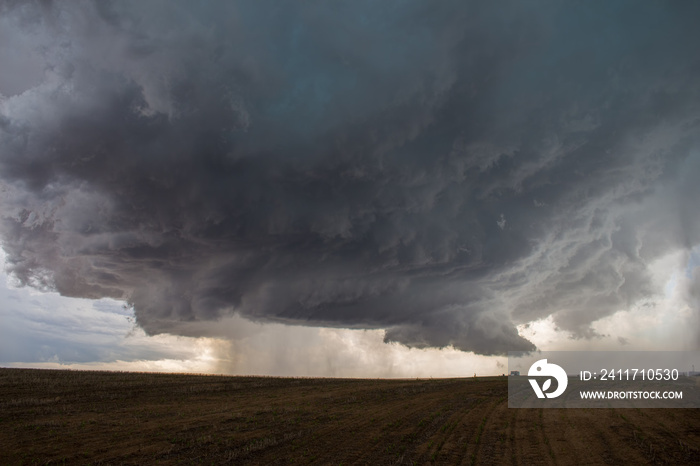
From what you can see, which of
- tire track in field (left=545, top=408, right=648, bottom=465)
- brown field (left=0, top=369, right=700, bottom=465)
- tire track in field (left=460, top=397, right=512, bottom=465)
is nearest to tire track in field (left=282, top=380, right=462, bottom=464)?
brown field (left=0, top=369, right=700, bottom=465)

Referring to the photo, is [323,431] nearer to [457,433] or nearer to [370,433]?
[370,433]

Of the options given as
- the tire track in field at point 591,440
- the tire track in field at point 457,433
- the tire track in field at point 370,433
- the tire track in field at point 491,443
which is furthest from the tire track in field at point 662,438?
the tire track in field at point 370,433

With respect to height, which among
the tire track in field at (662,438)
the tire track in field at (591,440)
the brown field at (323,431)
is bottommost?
the brown field at (323,431)

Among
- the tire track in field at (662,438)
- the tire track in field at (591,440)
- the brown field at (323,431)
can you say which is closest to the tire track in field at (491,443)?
the brown field at (323,431)

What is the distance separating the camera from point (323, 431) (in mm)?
29859

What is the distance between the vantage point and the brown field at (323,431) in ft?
74.5

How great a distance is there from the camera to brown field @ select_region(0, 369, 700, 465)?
74.5 ft

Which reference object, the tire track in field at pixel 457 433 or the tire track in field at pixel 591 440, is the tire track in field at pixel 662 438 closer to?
the tire track in field at pixel 591 440

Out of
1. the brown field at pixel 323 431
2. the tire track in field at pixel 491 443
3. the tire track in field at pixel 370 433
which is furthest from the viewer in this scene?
the tire track in field at pixel 370 433

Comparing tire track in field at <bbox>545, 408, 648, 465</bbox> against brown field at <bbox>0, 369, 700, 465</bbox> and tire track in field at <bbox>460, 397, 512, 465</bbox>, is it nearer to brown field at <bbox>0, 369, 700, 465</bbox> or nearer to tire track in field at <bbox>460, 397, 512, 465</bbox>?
brown field at <bbox>0, 369, 700, 465</bbox>

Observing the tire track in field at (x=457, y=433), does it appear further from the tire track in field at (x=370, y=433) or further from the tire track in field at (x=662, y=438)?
the tire track in field at (x=662, y=438)

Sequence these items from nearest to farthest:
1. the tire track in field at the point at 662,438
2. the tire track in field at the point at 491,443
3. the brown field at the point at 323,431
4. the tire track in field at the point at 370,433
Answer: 1. the tire track in field at the point at 662,438
2. the tire track in field at the point at 491,443
3. the brown field at the point at 323,431
4. the tire track in field at the point at 370,433

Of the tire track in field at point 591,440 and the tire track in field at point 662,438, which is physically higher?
the tire track in field at point 662,438

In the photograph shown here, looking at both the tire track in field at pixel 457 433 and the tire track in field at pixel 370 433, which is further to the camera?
the tire track in field at pixel 370 433
